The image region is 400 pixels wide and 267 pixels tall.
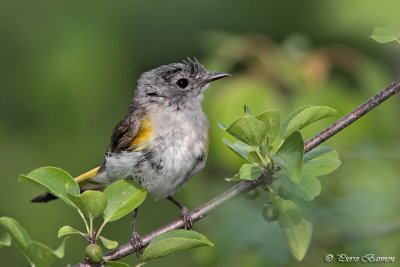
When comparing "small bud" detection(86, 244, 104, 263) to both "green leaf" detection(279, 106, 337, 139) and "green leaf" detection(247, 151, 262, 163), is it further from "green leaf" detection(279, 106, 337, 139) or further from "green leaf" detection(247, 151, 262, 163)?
"green leaf" detection(279, 106, 337, 139)

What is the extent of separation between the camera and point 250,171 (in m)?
3.39

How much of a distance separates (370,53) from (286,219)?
5.25 meters

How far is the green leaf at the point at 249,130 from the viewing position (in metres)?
3.27

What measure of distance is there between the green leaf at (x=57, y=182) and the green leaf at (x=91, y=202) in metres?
0.05

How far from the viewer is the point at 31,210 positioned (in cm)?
798

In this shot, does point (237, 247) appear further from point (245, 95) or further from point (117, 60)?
point (117, 60)

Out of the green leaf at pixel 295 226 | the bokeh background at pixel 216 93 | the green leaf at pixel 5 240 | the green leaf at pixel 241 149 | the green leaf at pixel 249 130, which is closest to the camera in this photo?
the green leaf at pixel 5 240

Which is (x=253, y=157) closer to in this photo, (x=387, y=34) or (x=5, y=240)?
(x=387, y=34)

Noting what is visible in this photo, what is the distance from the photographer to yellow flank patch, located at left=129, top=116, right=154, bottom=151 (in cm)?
475

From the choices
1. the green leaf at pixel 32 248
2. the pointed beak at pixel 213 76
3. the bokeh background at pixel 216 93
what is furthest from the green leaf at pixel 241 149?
the pointed beak at pixel 213 76

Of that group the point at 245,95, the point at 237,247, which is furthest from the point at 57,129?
the point at 237,247

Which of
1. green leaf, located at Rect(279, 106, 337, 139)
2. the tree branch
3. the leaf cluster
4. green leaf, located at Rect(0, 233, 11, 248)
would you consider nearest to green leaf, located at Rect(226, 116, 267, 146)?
the leaf cluster

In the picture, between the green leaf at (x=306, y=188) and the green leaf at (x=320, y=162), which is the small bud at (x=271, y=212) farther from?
the green leaf at (x=320, y=162)

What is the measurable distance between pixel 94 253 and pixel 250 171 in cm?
69
